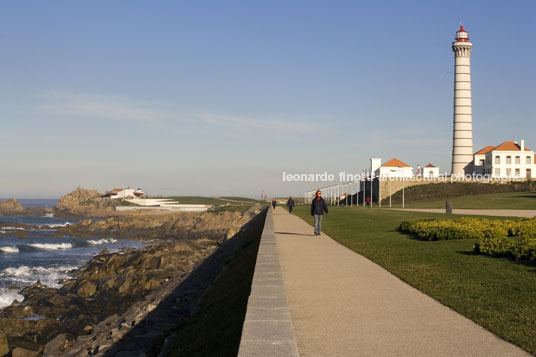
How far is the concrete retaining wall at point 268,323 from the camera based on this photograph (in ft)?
16.0

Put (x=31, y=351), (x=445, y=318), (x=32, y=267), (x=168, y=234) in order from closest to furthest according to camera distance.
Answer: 1. (x=445, y=318)
2. (x=31, y=351)
3. (x=32, y=267)
4. (x=168, y=234)

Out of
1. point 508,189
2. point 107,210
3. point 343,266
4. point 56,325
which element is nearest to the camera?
point 343,266

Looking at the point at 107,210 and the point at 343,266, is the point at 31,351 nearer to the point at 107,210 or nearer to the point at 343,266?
the point at 343,266

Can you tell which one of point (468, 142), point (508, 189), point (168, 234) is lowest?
point (168, 234)

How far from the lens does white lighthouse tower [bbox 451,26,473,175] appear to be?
251 feet

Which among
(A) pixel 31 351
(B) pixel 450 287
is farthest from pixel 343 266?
(A) pixel 31 351

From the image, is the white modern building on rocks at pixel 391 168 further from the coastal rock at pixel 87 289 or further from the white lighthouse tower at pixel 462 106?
the coastal rock at pixel 87 289

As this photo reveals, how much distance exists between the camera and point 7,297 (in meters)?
22.5

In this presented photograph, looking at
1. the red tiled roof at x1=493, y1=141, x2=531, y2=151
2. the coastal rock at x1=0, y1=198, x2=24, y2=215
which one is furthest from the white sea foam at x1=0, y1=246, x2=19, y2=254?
the coastal rock at x1=0, y1=198, x2=24, y2=215

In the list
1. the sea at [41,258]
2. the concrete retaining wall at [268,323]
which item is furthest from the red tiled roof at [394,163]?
the concrete retaining wall at [268,323]

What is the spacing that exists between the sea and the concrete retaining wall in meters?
16.9

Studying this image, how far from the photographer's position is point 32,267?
107 feet

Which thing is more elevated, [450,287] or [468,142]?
[468,142]

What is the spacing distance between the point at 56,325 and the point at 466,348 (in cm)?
1456
